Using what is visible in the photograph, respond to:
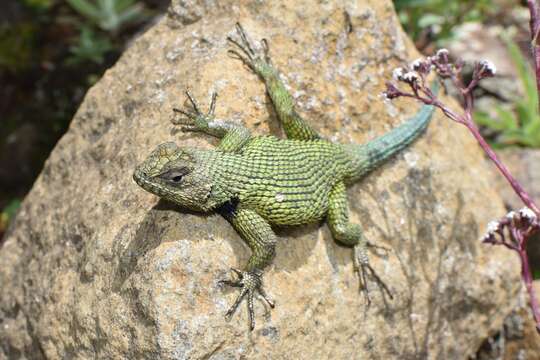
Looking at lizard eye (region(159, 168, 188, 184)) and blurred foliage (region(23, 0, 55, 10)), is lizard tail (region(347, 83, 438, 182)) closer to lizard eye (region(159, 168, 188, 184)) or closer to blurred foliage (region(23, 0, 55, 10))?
lizard eye (region(159, 168, 188, 184))

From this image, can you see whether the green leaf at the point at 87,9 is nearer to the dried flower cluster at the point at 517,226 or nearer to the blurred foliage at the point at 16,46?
the blurred foliage at the point at 16,46

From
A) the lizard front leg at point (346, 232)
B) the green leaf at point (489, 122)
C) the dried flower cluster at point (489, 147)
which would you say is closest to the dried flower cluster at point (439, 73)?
the dried flower cluster at point (489, 147)

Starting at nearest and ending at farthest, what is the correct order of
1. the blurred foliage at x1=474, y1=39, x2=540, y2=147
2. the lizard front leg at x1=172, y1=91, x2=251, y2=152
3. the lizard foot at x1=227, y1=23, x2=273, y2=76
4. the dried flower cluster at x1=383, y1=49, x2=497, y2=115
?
the dried flower cluster at x1=383, y1=49, x2=497, y2=115 < the lizard front leg at x1=172, y1=91, x2=251, y2=152 < the lizard foot at x1=227, y1=23, x2=273, y2=76 < the blurred foliage at x1=474, y1=39, x2=540, y2=147

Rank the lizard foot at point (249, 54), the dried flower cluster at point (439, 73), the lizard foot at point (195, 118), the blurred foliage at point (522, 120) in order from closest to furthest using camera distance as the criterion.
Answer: the dried flower cluster at point (439, 73), the lizard foot at point (195, 118), the lizard foot at point (249, 54), the blurred foliage at point (522, 120)

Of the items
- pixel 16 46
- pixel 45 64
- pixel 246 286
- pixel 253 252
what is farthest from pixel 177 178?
pixel 16 46

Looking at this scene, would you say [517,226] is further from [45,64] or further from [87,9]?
[45,64]

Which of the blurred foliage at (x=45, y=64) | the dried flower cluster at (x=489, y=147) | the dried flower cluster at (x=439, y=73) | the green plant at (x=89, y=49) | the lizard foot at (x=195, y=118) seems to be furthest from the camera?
the blurred foliage at (x=45, y=64)

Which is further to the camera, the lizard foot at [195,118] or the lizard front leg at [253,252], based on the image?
the lizard foot at [195,118]

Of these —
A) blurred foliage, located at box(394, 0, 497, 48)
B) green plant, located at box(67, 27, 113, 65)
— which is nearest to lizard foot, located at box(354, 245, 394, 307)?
→ blurred foliage, located at box(394, 0, 497, 48)

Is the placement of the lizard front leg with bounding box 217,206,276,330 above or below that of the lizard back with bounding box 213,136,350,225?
below
